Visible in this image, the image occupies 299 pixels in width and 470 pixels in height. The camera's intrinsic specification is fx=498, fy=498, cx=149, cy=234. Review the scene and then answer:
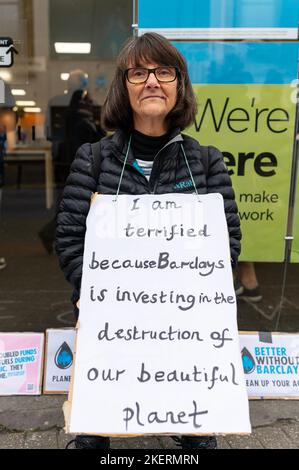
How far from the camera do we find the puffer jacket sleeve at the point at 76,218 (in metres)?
2.12

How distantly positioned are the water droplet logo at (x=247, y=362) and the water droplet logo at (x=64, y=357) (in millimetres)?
1069

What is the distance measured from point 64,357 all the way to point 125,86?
170 centimetres

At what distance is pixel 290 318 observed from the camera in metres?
4.23

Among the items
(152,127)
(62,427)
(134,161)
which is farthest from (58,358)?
(152,127)

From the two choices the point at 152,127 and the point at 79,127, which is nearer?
the point at 152,127

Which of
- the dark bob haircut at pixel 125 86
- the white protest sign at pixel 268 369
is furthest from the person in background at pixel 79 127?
the dark bob haircut at pixel 125 86

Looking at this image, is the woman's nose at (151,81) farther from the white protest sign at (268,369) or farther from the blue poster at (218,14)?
the white protest sign at (268,369)

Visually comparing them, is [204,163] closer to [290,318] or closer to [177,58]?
[177,58]

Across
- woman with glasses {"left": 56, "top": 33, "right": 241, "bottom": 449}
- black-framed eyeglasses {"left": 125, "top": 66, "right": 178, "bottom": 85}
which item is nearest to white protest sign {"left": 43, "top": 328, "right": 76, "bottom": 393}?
woman with glasses {"left": 56, "top": 33, "right": 241, "bottom": 449}

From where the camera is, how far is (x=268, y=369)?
3.09 metres

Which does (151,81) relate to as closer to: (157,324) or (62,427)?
(157,324)

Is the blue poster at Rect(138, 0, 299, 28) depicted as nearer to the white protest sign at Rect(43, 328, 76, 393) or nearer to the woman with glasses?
the woman with glasses

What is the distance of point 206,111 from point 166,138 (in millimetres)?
1283

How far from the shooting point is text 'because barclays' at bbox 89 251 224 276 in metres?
→ 1.94
